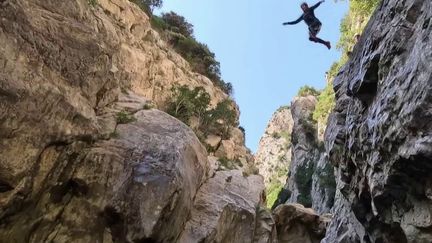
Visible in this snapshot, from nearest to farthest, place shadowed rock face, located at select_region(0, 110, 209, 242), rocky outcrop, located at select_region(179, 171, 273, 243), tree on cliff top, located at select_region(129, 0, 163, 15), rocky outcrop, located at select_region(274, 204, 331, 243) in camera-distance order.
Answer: shadowed rock face, located at select_region(0, 110, 209, 242)
rocky outcrop, located at select_region(179, 171, 273, 243)
rocky outcrop, located at select_region(274, 204, 331, 243)
tree on cliff top, located at select_region(129, 0, 163, 15)

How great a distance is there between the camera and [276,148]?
255 ft

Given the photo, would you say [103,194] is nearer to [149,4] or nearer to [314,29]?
[314,29]

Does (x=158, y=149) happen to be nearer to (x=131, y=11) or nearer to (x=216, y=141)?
(x=216, y=141)

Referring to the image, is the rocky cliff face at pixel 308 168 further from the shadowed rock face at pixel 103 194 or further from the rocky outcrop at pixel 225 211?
the shadowed rock face at pixel 103 194

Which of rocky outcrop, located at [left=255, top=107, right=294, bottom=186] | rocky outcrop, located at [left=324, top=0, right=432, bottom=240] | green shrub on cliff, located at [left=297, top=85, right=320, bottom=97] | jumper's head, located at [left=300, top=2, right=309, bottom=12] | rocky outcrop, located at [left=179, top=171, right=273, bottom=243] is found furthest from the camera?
rocky outcrop, located at [left=255, top=107, right=294, bottom=186]

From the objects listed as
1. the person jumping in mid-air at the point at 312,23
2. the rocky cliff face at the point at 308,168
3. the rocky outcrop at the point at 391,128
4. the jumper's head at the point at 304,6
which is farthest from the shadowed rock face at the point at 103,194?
the rocky cliff face at the point at 308,168

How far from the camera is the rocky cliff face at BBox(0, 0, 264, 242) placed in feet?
42.2

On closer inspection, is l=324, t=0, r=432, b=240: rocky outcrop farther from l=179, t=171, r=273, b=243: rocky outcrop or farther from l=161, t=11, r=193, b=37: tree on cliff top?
l=161, t=11, r=193, b=37: tree on cliff top

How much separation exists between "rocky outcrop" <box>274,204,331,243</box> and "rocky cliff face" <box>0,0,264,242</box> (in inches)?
320

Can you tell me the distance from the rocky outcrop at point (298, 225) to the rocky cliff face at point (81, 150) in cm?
813

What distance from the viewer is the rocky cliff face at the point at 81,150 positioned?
42.2 feet

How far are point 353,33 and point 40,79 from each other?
28890 millimetres

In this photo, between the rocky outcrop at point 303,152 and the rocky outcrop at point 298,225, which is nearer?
the rocky outcrop at point 298,225

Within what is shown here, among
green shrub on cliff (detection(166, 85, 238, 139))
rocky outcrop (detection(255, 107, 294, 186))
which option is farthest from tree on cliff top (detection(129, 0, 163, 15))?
rocky outcrop (detection(255, 107, 294, 186))
